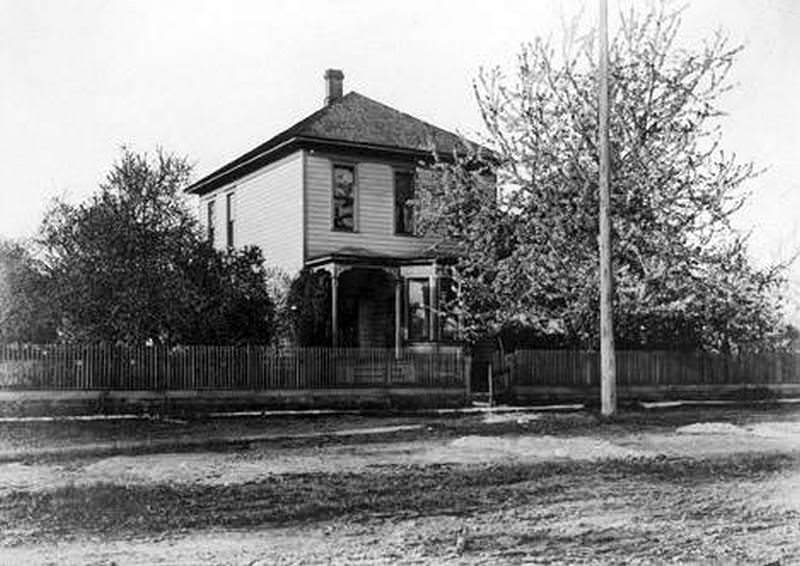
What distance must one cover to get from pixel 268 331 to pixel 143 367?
4.43m

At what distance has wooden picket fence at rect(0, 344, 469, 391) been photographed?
19016mm

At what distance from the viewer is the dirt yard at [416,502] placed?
7.14m

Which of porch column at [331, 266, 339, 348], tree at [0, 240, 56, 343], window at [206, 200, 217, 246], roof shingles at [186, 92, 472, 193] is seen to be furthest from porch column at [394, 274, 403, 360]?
tree at [0, 240, 56, 343]

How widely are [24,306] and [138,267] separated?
2.62 meters

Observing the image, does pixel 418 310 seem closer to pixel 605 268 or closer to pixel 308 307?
pixel 308 307

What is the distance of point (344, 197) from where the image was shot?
2705 cm

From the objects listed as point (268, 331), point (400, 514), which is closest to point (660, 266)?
point (268, 331)

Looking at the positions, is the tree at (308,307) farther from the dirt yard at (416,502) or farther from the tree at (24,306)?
the dirt yard at (416,502)

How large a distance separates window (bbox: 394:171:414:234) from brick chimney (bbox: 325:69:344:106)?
4401mm

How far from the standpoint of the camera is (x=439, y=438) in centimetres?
1580

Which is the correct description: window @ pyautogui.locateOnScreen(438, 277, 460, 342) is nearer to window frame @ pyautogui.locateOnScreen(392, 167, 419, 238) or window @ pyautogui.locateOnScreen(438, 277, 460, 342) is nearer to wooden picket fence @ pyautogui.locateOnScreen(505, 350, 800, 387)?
window frame @ pyautogui.locateOnScreen(392, 167, 419, 238)

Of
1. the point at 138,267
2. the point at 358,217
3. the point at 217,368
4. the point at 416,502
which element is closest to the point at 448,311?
the point at 358,217

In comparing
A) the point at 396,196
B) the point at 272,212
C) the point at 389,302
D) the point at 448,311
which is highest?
the point at 396,196

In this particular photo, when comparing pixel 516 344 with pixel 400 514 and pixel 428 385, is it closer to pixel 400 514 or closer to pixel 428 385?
pixel 428 385
